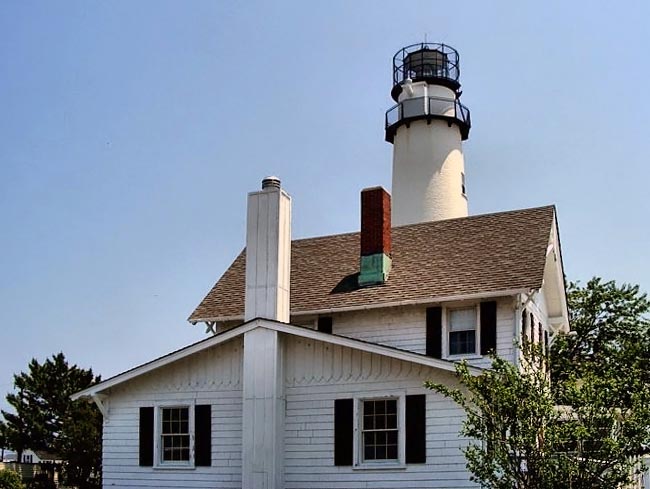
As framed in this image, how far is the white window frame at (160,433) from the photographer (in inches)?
785

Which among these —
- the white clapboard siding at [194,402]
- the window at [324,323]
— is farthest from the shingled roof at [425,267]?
the white clapboard siding at [194,402]

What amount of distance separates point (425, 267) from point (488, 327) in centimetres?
246

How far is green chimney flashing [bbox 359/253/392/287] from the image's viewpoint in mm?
22547

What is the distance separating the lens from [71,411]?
35.6m

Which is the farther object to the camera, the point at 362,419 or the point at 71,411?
the point at 71,411

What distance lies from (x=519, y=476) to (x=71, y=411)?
24.9m

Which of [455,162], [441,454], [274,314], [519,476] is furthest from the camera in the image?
[455,162]

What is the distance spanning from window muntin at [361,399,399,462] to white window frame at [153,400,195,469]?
3.62 meters

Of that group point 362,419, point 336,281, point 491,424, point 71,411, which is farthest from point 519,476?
point 71,411

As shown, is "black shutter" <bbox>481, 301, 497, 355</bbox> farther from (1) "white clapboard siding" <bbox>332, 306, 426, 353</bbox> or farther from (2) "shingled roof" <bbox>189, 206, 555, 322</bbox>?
(1) "white clapboard siding" <bbox>332, 306, 426, 353</bbox>

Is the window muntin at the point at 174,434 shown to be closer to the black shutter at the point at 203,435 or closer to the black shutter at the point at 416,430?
the black shutter at the point at 203,435

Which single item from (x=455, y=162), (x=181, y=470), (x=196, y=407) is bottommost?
(x=181, y=470)

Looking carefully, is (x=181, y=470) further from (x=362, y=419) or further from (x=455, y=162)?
(x=455, y=162)

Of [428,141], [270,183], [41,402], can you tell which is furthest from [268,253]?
[41,402]
